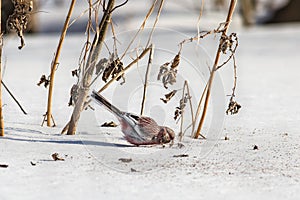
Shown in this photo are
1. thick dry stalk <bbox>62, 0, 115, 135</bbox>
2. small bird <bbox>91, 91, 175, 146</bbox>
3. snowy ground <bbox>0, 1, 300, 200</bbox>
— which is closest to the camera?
snowy ground <bbox>0, 1, 300, 200</bbox>

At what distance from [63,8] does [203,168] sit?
1294 centimetres

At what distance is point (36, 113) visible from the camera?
2.27m

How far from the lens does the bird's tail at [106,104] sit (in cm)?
176

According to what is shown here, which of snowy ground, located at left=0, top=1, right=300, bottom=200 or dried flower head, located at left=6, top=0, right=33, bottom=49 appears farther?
dried flower head, located at left=6, top=0, right=33, bottom=49

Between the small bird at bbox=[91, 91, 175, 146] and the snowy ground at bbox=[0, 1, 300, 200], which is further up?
the small bird at bbox=[91, 91, 175, 146]

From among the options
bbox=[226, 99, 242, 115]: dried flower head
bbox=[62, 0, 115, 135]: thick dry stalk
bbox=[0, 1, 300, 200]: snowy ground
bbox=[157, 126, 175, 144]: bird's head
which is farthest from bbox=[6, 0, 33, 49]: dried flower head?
bbox=[226, 99, 242, 115]: dried flower head

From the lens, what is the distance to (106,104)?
1.76 meters

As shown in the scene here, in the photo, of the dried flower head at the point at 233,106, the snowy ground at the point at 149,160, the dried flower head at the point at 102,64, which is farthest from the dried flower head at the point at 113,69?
the dried flower head at the point at 233,106

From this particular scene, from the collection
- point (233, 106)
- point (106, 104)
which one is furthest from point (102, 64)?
point (233, 106)

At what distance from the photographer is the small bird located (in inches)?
68.9

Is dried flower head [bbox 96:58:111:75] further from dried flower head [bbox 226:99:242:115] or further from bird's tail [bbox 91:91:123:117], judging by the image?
dried flower head [bbox 226:99:242:115]

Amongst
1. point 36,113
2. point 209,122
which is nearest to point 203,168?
point 209,122

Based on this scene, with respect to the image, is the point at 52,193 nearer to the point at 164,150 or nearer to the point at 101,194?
the point at 101,194

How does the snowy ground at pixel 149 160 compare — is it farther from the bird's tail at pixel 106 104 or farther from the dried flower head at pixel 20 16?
the dried flower head at pixel 20 16
